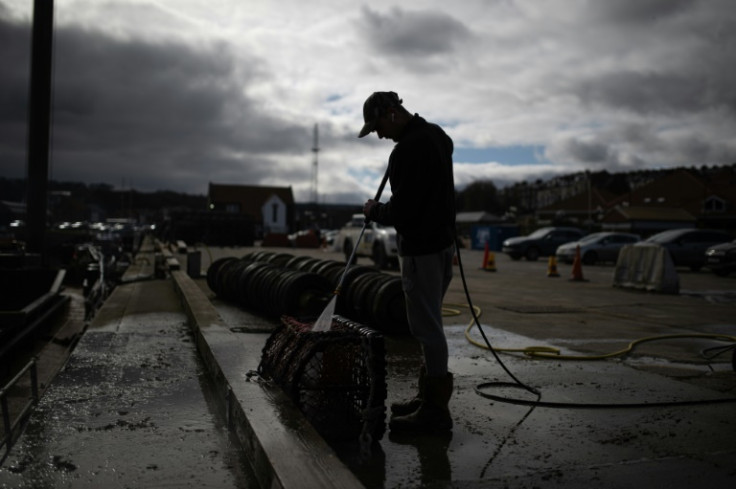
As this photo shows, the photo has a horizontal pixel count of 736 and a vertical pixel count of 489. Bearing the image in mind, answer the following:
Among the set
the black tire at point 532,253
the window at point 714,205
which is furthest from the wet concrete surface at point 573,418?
the window at point 714,205

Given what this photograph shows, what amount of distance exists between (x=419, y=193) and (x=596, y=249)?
25.9m

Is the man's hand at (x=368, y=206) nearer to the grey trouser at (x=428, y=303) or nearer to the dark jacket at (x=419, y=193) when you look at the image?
the dark jacket at (x=419, y=193)

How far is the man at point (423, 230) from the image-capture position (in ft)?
12.5

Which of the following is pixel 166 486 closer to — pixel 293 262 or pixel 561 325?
pixel 561 325

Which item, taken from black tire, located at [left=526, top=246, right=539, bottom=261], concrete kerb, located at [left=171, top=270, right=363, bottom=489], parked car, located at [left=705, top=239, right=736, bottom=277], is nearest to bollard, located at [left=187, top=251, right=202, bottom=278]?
concrete kerb, located at [left=171, top=270, right=363, bottom=489]

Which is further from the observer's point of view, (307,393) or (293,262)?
(293,262)

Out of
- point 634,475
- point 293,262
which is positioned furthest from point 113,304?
point 634,475

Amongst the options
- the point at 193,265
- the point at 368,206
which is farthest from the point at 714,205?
the point at 368,206

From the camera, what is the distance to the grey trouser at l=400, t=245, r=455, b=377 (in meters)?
3.82

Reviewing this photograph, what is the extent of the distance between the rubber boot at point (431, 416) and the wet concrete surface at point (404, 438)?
79 mm

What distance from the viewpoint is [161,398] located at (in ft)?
15.4

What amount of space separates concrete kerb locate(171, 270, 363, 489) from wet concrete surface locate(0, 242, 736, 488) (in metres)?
0.01

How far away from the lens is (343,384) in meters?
3.69

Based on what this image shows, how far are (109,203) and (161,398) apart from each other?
451ft
